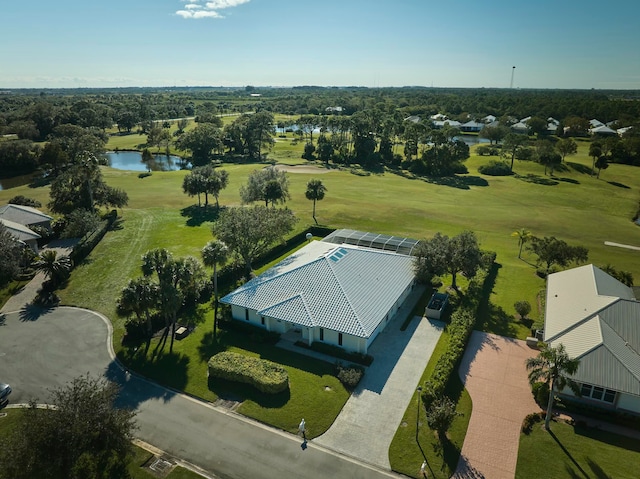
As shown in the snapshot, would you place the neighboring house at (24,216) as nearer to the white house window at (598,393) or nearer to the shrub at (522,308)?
the shrub at (522,308)

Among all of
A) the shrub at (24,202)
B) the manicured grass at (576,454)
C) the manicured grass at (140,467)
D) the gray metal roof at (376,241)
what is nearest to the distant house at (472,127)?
the gray metal roof at (376,241)

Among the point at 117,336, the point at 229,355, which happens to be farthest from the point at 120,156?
the point at 229,355

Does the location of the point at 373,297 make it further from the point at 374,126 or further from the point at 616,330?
the point at 374,126

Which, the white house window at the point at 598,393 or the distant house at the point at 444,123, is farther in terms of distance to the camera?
the distant house at the point at 444,123

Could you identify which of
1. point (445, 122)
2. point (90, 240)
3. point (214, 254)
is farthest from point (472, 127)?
point (214, 254)

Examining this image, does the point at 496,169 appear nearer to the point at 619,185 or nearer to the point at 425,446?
the point at 619,185

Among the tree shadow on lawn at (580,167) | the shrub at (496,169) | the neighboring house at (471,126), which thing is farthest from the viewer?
the neighboring house at (471,126)

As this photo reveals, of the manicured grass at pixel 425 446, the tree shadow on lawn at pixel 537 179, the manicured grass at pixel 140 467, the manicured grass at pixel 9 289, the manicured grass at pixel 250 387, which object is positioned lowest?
the manicured grass at pixel 140 467

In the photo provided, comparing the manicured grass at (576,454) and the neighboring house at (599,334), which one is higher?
the neighboring house at (599,334)
